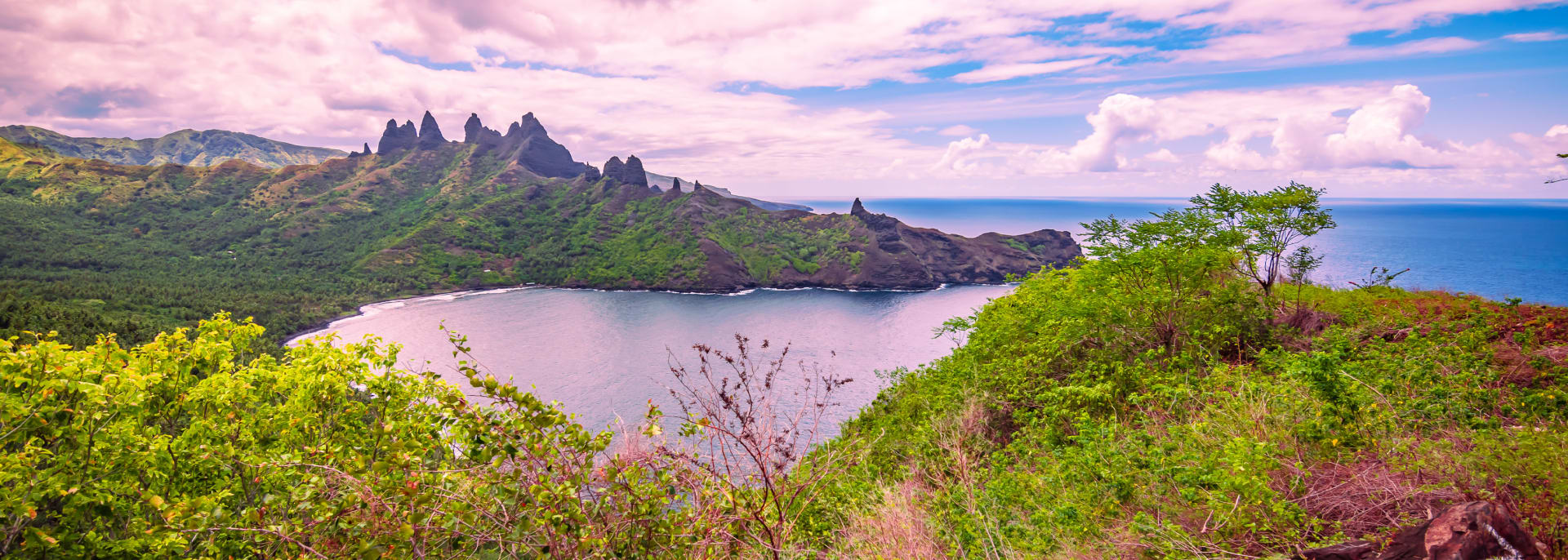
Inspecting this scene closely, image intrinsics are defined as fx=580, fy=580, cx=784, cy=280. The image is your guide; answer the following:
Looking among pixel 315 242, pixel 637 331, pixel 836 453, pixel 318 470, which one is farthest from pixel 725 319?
pixel 315 242

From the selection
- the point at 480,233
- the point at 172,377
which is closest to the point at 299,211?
the point at 480,233

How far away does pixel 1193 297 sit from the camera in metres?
17.5

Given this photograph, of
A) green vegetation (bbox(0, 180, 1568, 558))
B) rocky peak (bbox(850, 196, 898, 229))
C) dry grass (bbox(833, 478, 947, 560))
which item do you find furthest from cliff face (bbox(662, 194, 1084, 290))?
dry grass (bbox(833, 478, 947, 560))

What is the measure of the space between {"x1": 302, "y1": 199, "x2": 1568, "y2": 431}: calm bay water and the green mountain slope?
11879mm

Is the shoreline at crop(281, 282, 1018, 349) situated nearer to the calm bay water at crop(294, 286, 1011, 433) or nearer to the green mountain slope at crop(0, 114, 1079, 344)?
the calm bay water at crop(294, 286, 1011, 433)

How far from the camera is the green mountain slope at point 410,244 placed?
395ft

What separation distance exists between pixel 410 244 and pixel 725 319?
102 m

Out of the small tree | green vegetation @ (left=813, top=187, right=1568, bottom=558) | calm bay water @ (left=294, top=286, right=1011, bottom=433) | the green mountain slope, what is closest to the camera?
green vegetation @ (left=813, top=187, right=1568, bottom=558)

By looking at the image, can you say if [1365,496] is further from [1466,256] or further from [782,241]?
[782,241]

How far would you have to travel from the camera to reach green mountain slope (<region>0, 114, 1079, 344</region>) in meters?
120

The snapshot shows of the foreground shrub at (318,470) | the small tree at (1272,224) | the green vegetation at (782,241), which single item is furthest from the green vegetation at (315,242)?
the small tree at (1272,224)

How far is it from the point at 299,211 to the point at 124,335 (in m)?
148

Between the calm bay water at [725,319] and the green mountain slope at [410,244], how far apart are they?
11.9 m

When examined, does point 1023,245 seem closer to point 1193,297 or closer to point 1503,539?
point 1193,297
